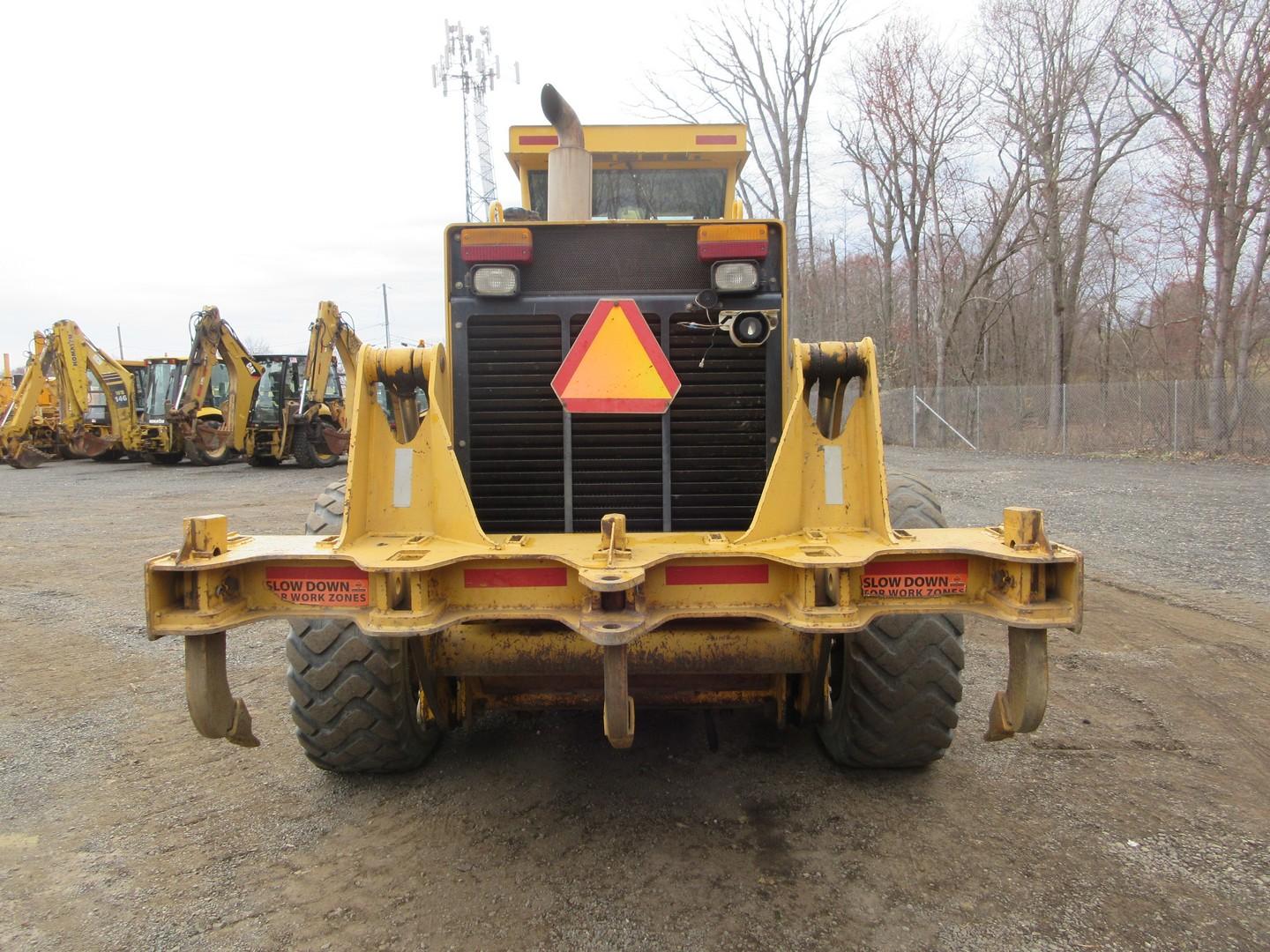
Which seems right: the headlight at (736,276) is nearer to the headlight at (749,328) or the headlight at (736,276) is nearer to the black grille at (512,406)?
the headlight at (749,328)

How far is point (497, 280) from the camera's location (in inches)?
129

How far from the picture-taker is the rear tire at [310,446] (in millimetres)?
19969

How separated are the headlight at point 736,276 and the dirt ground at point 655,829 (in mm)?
2049

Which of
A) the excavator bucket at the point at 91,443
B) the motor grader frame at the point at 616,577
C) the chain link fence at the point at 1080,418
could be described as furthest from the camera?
the excavator bucket at the point at 91,443

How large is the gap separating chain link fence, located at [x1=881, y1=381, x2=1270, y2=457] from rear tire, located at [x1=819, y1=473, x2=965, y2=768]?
13388mm

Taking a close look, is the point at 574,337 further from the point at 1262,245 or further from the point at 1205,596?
the point at 1262,245

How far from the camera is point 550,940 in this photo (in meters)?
2.40

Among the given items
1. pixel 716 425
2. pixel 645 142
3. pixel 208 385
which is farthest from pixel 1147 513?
pixel 208 385

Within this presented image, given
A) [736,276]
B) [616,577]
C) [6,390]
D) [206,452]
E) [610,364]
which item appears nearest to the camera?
[616,577]

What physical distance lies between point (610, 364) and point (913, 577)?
56.4 inches

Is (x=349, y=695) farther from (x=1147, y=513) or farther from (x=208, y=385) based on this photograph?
(x=208, y=385)

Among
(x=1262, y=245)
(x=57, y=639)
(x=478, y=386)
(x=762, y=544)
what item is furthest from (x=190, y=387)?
(x=1262, y=245)

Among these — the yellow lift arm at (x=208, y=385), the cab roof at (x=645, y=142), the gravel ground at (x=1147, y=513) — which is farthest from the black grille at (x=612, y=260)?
the yellow lift arm at (x=208, y=385)

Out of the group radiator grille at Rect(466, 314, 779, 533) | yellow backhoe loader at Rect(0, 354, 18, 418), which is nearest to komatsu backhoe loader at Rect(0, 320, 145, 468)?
yellow backhoe loader at Rect(0, 354, 18, 418)
